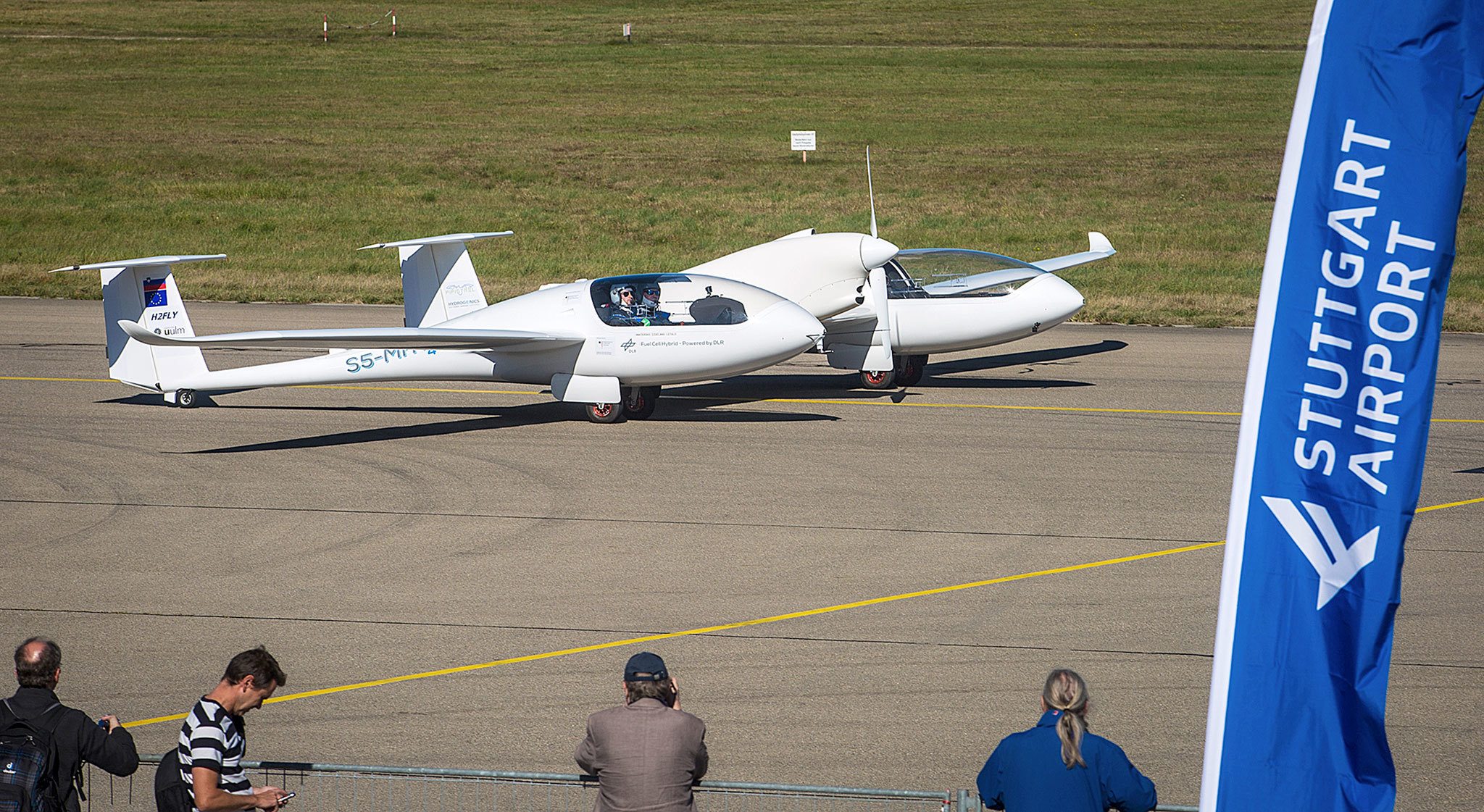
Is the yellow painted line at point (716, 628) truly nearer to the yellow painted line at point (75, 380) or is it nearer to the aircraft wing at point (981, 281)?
the aircraft wing at point (981, 281)

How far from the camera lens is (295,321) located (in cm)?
2861

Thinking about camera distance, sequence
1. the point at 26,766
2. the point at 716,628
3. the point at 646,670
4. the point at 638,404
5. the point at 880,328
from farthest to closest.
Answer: the point at 880,328
the point at 638,404
the point at 716,628
the point at 646,670
the point at 26,766

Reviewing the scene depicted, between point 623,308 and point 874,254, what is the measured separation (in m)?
3.71

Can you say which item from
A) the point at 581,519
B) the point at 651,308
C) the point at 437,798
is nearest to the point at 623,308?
the point at 651,308

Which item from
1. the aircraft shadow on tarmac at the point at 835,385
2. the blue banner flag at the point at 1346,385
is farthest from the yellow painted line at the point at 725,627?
the aircraft shadow on tarmac at the point at 835,385

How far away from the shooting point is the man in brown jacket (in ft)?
20.7

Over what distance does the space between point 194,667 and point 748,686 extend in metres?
3.93

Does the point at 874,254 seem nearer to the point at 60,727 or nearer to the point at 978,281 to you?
the point at 978,281

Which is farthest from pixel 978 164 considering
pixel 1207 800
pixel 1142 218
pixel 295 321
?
pixel 1207 800

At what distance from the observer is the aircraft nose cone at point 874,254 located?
818 inches

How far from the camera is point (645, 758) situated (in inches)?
249

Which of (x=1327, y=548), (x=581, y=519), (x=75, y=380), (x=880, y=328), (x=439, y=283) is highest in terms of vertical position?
(x=439, y=283)

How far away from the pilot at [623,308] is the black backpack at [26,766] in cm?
1334

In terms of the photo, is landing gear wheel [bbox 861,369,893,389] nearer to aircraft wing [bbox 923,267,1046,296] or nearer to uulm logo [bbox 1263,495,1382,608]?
aircraft wing [bbox 923,267,1046,296]
